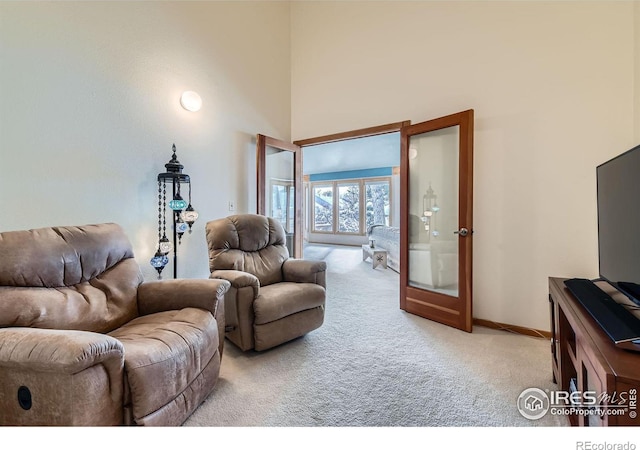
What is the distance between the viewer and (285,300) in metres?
2.17

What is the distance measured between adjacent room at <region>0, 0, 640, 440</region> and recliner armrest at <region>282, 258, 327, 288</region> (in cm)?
2

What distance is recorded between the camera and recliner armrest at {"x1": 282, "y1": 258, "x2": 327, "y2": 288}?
2.53m

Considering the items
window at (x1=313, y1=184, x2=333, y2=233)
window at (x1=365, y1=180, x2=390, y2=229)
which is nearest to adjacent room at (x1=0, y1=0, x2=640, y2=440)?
window at (x1=365, y1=180, x2=390, y2=229)

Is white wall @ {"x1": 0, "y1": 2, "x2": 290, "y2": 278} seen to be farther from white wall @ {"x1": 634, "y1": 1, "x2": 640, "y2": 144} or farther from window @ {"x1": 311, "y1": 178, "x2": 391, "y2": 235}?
window @ {"x1": 311, "y1": 178, "x2": 391, "y2": 235}

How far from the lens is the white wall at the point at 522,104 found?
223cm

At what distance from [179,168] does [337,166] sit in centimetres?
634

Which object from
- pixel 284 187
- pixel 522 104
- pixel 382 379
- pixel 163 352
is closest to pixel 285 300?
pixel 382 379

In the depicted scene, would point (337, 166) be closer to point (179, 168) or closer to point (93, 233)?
point (179, 168)

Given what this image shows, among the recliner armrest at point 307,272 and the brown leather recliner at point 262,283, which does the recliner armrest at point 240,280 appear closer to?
the brown leather recliner at point 262,283

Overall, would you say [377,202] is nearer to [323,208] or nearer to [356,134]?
[323,208]

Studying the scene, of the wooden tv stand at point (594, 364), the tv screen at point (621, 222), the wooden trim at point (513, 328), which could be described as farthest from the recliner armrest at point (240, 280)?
the wooden trim at point (513, 328)

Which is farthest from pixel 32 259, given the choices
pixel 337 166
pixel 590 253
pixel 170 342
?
pixel 337 166

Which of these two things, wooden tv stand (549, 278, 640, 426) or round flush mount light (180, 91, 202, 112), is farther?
round flush mount light (180, 91, 202, 112)

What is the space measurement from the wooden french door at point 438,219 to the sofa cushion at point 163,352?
81.5 inches
